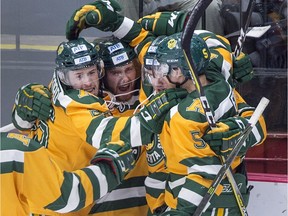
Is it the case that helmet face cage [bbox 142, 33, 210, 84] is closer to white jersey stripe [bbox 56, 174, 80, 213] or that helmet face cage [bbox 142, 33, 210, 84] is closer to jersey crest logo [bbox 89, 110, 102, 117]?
jersey crest logo [bbox 89, 110, 102, 117]

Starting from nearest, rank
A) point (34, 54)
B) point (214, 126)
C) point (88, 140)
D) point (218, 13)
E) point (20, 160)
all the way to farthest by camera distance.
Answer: point (20, 160) → point (214, 126) → point (88, 140) → point (218, 13) → point (34, 54)

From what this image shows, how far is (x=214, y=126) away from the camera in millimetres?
2840

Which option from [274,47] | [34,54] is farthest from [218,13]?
[34,54]

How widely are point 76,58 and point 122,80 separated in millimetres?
248

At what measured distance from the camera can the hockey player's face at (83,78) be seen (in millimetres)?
3246

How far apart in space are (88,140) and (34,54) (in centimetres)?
180

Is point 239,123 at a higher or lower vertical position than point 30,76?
higher

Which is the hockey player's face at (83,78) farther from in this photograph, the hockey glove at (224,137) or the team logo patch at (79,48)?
the hockey glove at (224,137)

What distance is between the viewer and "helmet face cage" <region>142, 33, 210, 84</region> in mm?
2945

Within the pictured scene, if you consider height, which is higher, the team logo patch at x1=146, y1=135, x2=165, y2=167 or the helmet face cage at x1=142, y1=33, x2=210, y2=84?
the helmet face cage at x1=142, y1=33, x2=210, y2=84

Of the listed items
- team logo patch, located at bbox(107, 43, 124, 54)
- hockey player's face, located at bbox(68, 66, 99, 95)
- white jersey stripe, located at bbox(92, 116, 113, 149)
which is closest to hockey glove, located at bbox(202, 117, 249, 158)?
white jersey stripe, located at bbox(92, 116, 113, 149)

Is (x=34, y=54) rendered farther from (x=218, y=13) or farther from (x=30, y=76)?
(x=218, y=13)

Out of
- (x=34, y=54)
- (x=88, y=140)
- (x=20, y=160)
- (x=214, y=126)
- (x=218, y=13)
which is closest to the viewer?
(x=20, y=160)

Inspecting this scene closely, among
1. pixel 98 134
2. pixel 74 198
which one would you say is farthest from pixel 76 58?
pixel 74 198
